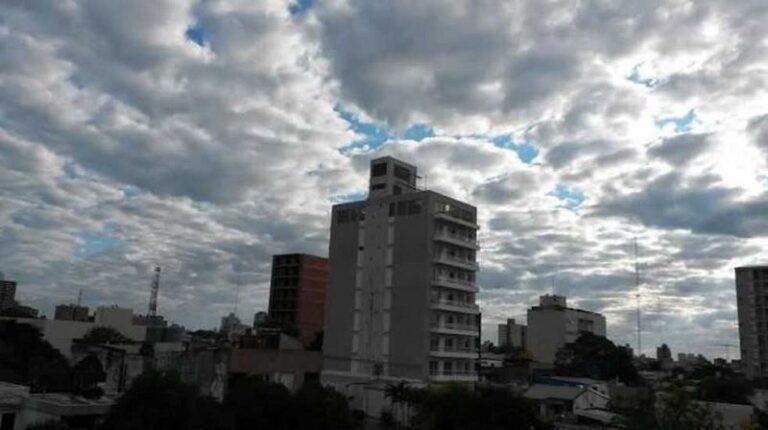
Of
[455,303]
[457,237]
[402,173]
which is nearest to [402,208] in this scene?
[457,237]

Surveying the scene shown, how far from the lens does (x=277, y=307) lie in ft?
391

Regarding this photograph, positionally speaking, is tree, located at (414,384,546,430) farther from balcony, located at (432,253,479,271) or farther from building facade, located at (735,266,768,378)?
building facade, located at (735,266,768,378)

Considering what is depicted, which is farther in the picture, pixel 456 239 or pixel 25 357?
pixel 456 239

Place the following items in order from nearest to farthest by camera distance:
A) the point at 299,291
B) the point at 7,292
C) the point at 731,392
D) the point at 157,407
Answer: the point at 157,407 < the point at 731,392 < the point at 299,291 < the point at 7,292

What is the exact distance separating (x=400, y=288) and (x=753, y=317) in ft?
253

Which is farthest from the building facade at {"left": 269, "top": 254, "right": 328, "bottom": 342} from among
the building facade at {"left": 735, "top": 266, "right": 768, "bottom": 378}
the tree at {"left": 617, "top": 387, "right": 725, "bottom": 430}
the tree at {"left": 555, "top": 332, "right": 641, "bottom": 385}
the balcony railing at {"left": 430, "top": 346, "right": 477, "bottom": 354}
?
the tree at {"left": 617, "top": 387, "right": 725, "bottom": 430}

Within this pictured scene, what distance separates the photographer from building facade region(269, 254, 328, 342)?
117 m

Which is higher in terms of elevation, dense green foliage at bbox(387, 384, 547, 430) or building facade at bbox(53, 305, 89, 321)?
building facade at bbox(53, 305, 89, 321)

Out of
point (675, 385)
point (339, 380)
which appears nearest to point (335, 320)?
point (339, 380)

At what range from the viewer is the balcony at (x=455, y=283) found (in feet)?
234

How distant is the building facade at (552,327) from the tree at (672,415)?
348 ft

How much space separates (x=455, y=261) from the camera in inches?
2901

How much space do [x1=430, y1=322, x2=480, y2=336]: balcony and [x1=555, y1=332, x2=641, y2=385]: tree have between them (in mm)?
29800

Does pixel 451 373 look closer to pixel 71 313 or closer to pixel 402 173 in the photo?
pixel 402 173
